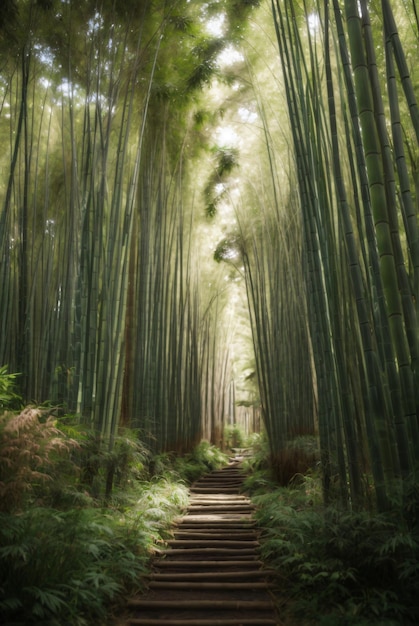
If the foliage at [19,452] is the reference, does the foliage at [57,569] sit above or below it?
below

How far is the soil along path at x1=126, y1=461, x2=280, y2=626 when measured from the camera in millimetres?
2244

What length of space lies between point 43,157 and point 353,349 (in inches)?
190

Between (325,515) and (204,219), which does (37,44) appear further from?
(325,515)

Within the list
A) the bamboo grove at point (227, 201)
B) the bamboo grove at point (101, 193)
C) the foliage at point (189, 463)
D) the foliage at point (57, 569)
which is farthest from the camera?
the foliage at point (189, 463)

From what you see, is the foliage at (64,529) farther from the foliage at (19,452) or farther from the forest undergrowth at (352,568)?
the forest undergrowth at (352,568)

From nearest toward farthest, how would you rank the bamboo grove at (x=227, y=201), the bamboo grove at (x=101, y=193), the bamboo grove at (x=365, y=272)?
1. the bamboo grove at (x=365, y=272)
2. the bamboo grove at (x=227, y=201)
3. the bamboo grove at (x=101, y=193)

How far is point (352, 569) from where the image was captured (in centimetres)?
214

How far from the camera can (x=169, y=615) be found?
228 centimetres

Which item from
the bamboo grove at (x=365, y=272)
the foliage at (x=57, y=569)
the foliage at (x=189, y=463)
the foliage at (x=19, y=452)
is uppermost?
the bamboo grove at (x=365, y=272)

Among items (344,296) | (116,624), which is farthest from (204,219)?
(116,624)

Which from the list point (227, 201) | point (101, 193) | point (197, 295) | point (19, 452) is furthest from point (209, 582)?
point (197, 295)

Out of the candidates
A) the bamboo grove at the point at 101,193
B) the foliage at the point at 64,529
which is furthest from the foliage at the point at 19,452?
the bamboo grove at the point at 101,193

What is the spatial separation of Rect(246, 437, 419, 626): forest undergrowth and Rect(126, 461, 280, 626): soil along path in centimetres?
17

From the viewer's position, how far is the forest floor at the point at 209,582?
2.23m
